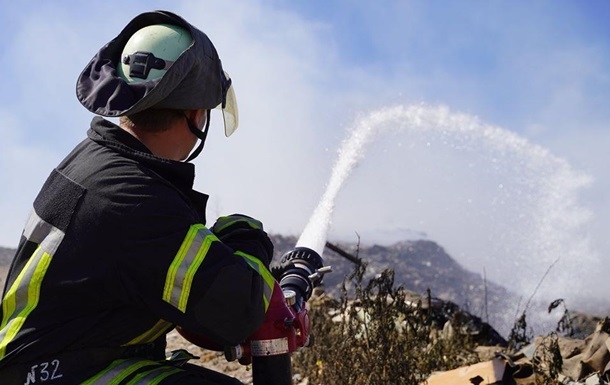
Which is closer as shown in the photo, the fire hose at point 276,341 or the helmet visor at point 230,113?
the fire hose at point 276,341

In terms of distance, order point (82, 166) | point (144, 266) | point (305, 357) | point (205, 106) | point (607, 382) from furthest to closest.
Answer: point (305, 357) → point (607, 382) → point (205, 106) → point (82, 166) → point (144, 266)

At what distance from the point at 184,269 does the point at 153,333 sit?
14.3 inches

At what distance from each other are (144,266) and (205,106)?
2.01ft

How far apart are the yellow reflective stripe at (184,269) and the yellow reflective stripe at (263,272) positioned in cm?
19

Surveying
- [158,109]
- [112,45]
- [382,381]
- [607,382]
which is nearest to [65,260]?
[158,109]

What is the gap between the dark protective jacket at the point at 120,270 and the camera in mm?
2076

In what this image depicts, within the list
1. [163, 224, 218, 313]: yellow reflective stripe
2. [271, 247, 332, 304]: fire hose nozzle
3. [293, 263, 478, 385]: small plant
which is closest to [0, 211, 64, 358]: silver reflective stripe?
[163, 224, 218, 313]: yellow reflective stripe

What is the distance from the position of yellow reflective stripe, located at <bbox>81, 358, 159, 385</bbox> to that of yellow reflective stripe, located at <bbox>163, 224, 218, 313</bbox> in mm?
297

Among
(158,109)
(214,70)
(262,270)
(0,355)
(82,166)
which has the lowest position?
(0,355)

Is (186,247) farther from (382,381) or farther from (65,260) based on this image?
(382,381)

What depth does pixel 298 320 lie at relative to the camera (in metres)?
2.46

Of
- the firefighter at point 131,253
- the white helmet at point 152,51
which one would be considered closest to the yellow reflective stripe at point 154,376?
the firefighter at point 131,253

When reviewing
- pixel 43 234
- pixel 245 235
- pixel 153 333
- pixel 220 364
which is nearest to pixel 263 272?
pixel 245 235

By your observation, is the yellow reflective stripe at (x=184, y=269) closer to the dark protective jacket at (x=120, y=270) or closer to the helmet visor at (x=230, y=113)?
the dark protective jacket at (x=120, y=270)
